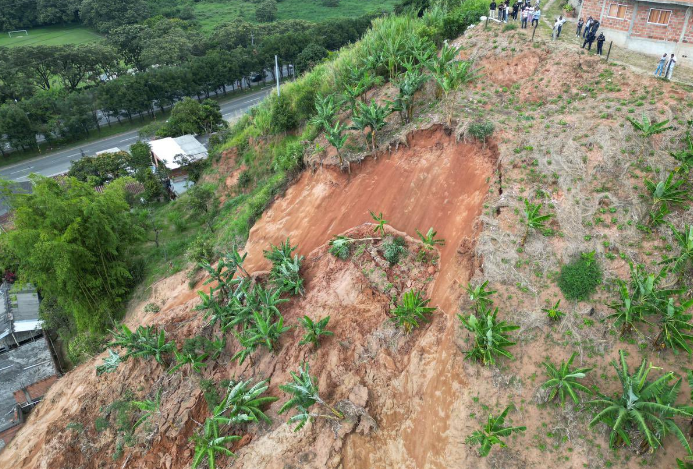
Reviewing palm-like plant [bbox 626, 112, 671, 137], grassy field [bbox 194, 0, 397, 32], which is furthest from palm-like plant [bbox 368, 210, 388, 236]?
grassy field [bbox 194, 0, 397, 32]

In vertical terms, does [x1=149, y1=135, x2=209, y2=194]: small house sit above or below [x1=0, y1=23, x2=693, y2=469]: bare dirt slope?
below

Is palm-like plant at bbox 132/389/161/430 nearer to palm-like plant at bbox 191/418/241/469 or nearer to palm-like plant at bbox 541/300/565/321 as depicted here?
palm-like plant at bbox 191/418/241/469

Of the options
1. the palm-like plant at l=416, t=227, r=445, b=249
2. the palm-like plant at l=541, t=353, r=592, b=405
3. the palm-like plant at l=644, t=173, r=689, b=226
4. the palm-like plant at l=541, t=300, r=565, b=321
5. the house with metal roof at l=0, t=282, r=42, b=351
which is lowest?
the house with metal roof at l=0, t=282, r=42, b=351

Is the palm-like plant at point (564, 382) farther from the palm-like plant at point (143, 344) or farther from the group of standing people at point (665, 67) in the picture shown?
the group of standing people at point (665, 67)

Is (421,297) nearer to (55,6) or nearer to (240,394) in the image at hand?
(240,394)

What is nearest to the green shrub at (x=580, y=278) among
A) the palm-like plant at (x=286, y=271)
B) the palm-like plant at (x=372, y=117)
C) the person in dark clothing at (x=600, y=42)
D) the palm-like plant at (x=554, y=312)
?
the palm-like plant at (x=554, y=312)

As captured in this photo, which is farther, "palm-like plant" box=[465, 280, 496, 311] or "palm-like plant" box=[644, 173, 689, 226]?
"palm-like plant" box=[644, 173, 689, 226]

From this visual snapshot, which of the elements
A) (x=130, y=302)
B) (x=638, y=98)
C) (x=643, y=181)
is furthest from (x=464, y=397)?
(x=130, y=302)

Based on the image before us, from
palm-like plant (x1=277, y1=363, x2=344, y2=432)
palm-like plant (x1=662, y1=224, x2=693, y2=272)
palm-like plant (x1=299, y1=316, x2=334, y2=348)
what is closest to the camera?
palm-like plant (x1=662, y1=224, x2=693, y2=272)
